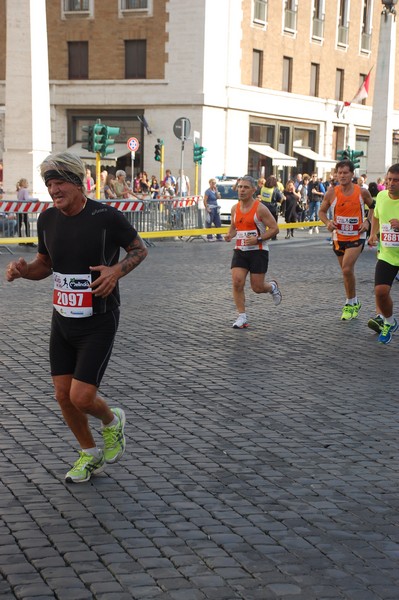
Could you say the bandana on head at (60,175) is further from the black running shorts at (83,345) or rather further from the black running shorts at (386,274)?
the black running shorts at (386,274)

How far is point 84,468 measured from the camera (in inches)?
220

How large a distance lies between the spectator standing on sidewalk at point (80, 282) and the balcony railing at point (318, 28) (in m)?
47.3

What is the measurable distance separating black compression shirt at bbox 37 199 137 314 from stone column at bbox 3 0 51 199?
2063 centimetres

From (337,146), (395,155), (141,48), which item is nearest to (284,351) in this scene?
(141,48)

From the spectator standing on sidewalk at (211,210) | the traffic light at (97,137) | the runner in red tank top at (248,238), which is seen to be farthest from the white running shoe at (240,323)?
the spectator standing on sidewalk at (211,210)

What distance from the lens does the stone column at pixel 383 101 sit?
34.6 m

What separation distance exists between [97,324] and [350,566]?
194 cm

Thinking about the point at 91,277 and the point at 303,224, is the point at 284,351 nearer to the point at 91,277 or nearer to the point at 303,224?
the point at 91,277

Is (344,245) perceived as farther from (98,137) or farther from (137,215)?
(98,137)

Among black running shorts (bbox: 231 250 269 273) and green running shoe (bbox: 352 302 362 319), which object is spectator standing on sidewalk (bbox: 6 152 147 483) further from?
green running shoe (bbox: 352 302 362 319)

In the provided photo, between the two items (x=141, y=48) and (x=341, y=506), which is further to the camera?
(x=141, y=48)

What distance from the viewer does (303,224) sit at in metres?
28.2

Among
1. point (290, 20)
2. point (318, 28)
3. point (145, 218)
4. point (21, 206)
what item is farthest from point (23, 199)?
point (318, 28)

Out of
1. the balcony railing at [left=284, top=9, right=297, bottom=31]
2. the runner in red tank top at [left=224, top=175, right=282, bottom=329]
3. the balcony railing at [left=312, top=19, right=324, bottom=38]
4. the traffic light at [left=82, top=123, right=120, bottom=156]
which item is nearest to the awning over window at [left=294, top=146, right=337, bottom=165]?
the balcony railing at [left=312, top=19, right=324, bottom=38]
